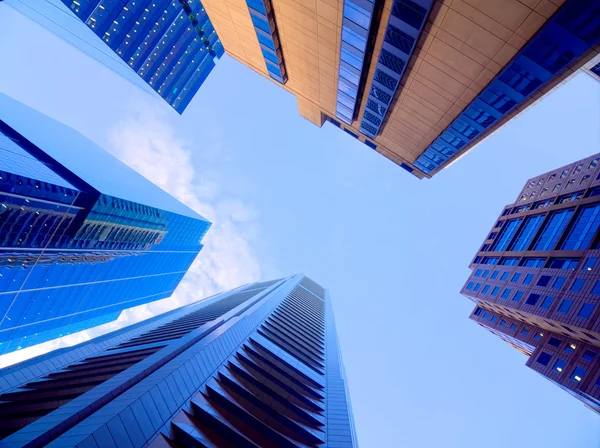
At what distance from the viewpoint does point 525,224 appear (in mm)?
57469

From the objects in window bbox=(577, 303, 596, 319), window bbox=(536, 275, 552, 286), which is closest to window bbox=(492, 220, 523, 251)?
window bbox=(536, 275, 552, 286)

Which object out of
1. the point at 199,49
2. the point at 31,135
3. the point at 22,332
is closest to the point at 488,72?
the point at 31,135

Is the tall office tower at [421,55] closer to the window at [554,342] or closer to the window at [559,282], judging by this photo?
the window at [559,282]

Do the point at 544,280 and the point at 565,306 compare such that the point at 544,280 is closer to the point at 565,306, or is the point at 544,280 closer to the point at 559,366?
the point at 565,306

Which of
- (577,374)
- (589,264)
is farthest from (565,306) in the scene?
(577,374)

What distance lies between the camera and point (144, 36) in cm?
8144

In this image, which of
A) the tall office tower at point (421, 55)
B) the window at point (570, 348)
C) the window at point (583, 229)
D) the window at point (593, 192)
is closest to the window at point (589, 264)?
the window at point (583, 229)

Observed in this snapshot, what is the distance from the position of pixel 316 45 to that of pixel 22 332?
8453 centimetres

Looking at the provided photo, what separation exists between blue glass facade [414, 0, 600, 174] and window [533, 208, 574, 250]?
3027 cm

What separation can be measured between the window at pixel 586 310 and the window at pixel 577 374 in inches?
319

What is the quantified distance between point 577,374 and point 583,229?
1801cm

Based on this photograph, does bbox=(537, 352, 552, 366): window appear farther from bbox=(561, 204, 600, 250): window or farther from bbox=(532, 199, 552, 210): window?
bbox=(532, 199, 552, 210): window

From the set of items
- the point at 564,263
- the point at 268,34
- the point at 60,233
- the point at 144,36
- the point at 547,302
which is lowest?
the point at 60,233

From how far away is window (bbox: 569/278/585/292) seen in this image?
122ft
